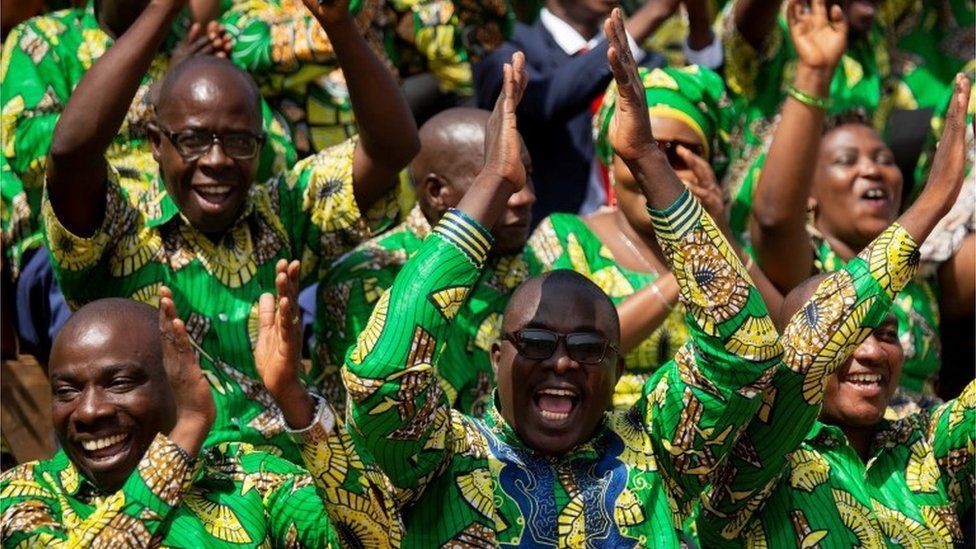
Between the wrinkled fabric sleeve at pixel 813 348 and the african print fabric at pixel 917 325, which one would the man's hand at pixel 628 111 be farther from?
the african print fabric at pixel 917 325

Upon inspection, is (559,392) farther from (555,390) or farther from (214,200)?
(214,200)

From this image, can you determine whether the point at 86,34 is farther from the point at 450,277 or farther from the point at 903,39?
the point at 903,39

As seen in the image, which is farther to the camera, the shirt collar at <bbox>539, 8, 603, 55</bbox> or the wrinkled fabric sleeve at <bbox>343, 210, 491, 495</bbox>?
the shirt collar at <bbox>539, 8, 603, 55</bbox>

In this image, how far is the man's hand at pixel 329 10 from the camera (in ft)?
16.0

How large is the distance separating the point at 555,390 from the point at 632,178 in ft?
5.10

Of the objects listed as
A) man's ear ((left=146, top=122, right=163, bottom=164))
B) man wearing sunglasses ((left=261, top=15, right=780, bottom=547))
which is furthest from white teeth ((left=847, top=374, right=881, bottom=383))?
man's ear ((left=146, top=122, right=163, bottom=164))

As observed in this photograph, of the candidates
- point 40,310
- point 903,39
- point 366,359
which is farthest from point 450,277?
point 903,39

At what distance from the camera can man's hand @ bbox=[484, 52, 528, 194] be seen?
4.32 meters

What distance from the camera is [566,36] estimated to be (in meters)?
7.07

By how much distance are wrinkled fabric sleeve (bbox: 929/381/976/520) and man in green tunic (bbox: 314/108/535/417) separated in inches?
52.4

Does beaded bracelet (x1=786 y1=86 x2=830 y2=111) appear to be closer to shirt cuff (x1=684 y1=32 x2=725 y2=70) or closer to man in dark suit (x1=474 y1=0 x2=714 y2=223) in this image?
man in dark suit (x1=474 y1=0 x2=714 y2=223)

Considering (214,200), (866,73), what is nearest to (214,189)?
(214,200)

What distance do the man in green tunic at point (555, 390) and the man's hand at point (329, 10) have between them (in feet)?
2.39

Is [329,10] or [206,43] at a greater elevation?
[329,10]
